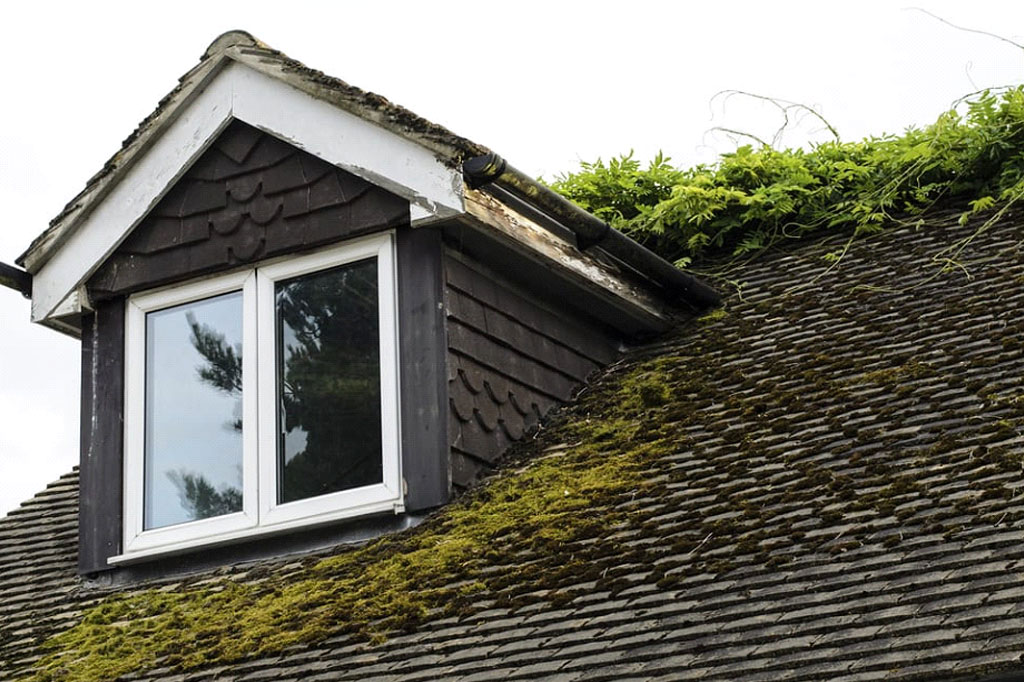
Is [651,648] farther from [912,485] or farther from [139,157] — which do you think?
[139,157]

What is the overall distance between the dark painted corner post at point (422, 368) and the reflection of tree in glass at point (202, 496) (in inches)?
39.2

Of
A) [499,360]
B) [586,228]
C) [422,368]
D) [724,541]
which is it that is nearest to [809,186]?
[586,228]

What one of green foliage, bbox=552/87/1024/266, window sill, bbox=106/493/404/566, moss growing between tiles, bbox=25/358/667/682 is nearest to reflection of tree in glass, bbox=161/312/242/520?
window sill, bbox=106/493/404/566

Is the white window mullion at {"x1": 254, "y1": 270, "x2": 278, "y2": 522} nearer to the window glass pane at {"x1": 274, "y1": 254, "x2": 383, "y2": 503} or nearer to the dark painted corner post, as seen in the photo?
the window glass pane at {"x1": 274, "y1": 254, "x2": 383, "y2": 503}

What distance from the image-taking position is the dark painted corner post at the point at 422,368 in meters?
7.05

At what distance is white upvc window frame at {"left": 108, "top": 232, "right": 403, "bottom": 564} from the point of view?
7.16 metres

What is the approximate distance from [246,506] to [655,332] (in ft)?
8.59

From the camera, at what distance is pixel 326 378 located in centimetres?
749

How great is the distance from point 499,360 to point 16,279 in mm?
2897

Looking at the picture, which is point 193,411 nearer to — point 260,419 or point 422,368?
point 260,419

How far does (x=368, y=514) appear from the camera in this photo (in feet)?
23.1

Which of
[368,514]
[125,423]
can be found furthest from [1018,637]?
[125,423]

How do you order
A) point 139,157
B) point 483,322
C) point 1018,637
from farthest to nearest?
point 139,157, point 483,322, point 1018,637

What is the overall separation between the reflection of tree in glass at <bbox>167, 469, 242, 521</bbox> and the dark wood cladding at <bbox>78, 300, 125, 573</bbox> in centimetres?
37
